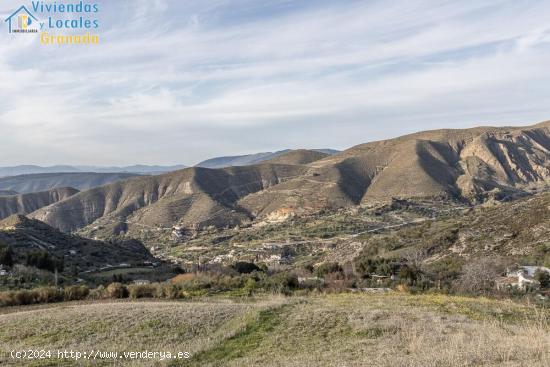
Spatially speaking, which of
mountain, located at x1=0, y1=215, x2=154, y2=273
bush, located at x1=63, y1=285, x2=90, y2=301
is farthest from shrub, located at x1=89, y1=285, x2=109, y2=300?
mountain, located at x1=0, y1=215, x2=154, y2=273

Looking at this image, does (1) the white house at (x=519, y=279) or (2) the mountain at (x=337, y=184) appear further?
(2) the mountain at (x=337, y=184)

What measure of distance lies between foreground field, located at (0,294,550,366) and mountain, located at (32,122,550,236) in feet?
Answer: 341

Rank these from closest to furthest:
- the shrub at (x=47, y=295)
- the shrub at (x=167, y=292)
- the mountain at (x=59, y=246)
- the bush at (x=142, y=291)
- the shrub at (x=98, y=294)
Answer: the shrub at (x=47, y=295), the shrub at (x=98, y=294), the shrub at (x=167, y=292), the bush at (x=142, y=291), the mountain at (x=59, y=246)

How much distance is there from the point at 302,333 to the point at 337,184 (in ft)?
409

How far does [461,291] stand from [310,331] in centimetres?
1625

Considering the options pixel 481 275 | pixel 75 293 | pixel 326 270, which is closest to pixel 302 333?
pixel 75 293

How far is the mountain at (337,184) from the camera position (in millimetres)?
128625

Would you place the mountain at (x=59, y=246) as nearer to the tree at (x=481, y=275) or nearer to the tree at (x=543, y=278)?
the tree at (x=481, y=275)

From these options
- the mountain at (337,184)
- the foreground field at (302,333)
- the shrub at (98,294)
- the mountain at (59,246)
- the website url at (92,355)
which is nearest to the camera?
the foreground field at (302,333)

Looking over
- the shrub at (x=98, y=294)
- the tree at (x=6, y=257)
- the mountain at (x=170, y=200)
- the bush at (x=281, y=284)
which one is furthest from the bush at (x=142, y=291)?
the mountain at (x=170, y=200)

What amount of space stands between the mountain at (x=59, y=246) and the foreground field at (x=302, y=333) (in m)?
29.7

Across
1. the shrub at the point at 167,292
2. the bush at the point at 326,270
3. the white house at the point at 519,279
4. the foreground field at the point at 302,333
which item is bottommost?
the bush at the point at 326,270

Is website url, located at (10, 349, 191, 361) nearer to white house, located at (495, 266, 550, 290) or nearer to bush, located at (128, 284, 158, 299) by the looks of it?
bush, located at (128, 284, 158, 299)

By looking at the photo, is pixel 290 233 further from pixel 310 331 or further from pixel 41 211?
pixel 41 211
